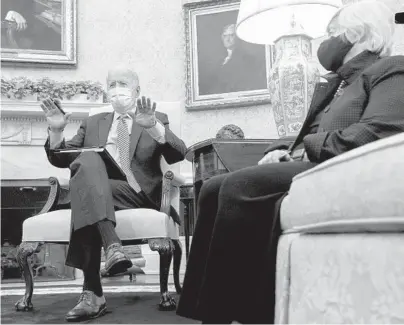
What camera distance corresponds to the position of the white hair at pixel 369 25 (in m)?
1.68

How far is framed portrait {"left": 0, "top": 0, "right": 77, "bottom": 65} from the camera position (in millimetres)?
5066

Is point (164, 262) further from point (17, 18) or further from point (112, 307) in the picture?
point (17, 18)

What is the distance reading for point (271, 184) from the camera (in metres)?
1.42

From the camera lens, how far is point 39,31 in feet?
16.8

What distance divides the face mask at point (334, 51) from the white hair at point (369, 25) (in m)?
0.02

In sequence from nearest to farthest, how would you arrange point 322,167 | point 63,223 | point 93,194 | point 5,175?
1. point 322,167
2. point 93,194
3. point 63,223
4. point 5,175

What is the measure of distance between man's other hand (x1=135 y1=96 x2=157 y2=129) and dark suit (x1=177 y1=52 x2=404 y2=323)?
90 cm

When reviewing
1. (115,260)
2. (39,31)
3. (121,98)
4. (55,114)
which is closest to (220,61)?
(39,31)

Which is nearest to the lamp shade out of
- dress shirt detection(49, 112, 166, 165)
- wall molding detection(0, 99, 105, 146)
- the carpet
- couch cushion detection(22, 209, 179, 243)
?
dress shirt detection(49, 112, 166, 165)

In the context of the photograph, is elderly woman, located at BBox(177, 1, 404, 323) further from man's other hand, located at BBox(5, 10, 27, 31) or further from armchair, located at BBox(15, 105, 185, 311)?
man's other hand, located at BBox(5, 10, 27, 31)

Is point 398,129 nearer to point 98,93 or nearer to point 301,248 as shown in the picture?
point 301,248

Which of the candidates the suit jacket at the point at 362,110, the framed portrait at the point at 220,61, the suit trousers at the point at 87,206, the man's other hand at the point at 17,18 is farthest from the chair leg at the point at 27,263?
the man's other hand at the point at 17,18

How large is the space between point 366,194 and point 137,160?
5.99 feet

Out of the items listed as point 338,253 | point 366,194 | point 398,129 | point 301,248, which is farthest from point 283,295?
point 398,129
